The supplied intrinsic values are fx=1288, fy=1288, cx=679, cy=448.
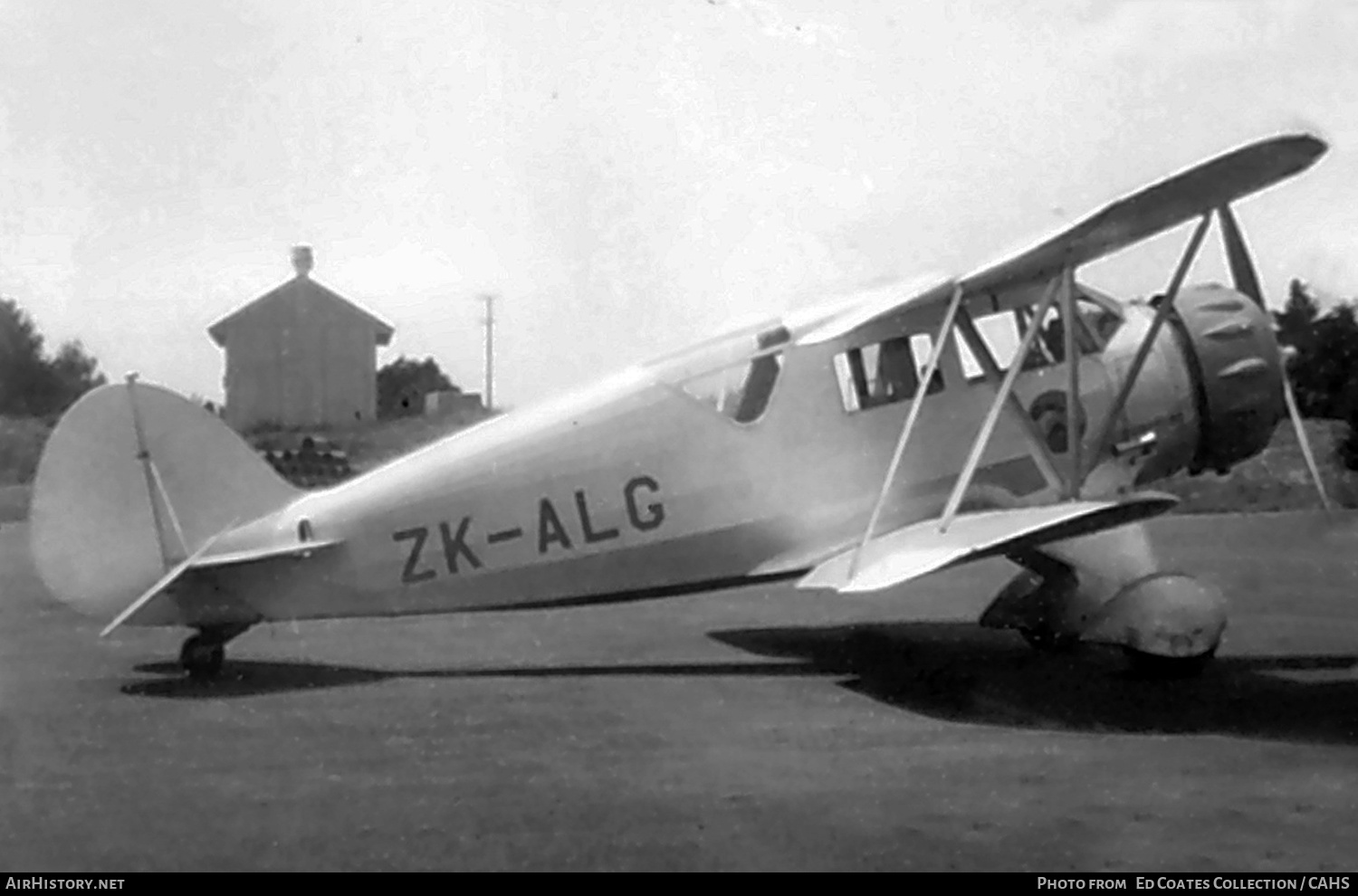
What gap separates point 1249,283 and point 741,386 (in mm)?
2335

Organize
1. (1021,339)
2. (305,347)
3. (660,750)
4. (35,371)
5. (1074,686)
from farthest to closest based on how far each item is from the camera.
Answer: (1021,339), (1074,686), (305,347), (35,371), (660,750)

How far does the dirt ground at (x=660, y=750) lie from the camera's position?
342cm

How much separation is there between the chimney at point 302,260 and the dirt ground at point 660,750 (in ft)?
5.33

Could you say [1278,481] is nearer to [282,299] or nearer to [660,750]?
[660,750]

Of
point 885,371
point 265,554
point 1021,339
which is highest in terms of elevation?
point 1021,339

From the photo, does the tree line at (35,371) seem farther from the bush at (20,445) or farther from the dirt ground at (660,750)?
the dirt ground at (660,750)

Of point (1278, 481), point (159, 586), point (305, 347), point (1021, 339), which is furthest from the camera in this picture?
point (1278, 481)

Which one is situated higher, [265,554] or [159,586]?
[265,554]

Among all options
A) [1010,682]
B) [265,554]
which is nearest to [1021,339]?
[1010,682]

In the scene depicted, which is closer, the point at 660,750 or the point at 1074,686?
the point at 660,750

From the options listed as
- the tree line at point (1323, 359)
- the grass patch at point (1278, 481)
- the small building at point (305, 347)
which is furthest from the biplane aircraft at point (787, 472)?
the small building at point (305, 347)

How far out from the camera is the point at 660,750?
4281 millimetres

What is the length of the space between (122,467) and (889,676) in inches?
129

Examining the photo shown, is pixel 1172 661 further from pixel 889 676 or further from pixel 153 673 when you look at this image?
pixel 153 673
